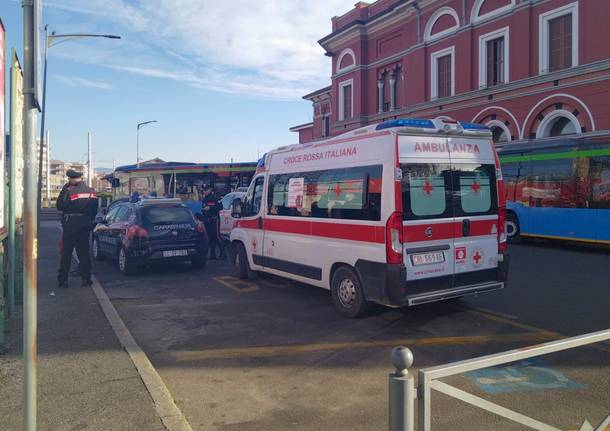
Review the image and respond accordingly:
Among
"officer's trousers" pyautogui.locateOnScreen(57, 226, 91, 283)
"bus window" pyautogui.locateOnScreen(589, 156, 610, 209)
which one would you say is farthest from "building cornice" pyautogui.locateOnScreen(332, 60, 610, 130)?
"officer's trousers" pyautogui.locateOnScreen(57, 226, 91, 283)

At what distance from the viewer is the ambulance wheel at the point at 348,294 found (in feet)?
23.1

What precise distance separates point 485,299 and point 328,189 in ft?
10.0

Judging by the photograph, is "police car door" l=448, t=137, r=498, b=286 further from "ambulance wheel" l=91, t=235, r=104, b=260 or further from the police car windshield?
"ambulance wheel" l=91, t=235, r=104, b=260

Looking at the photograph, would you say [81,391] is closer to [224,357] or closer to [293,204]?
[224,357]

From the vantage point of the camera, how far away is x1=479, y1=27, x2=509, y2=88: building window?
2467 centimetres

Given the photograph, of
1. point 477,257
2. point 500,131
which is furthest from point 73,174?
point 500,131

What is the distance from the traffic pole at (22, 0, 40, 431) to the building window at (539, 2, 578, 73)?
22.1 meters

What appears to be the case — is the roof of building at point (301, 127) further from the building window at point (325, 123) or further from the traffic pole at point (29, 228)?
the traffic pole at point (29, 228)

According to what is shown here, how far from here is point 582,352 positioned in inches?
215

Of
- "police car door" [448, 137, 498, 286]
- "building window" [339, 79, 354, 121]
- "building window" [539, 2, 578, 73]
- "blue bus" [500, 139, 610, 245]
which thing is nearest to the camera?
"police car door" [448, 137, 498, 286]

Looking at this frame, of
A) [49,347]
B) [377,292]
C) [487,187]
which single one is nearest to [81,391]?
[49,347]

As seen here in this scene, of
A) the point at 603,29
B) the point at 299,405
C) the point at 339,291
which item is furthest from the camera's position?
the point at 603,29

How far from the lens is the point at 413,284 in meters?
6.58

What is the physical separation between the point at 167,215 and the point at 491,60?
19409 millimetres
